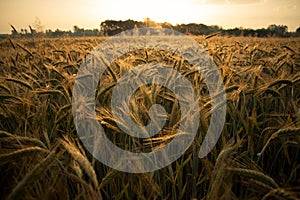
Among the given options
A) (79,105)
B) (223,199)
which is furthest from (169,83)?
(223,199)

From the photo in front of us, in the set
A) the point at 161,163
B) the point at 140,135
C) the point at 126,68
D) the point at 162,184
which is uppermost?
the point at 126,68

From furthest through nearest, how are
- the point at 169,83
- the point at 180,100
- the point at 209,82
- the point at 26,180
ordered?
the point at 209,82
the point at 169,83
the point at 180,100
the point at 26,180

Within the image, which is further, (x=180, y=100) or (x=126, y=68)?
(x=126, y=68)

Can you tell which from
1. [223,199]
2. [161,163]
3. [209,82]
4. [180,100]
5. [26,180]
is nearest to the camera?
[26,180]

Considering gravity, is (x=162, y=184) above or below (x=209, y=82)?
below

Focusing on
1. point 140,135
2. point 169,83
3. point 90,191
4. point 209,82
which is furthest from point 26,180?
point 209,82

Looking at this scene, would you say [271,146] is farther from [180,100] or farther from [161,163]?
[161,163]

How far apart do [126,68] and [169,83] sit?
0.55 meters

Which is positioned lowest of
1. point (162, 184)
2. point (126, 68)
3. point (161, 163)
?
point (162, 184)

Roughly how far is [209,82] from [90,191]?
6.48ft

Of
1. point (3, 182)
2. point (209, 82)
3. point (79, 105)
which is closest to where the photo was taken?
point (3, 182)

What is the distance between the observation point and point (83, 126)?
1753 millimetres

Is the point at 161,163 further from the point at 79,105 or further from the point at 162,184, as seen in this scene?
the point at 79,105

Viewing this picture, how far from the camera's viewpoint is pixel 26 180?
29.1 inches
